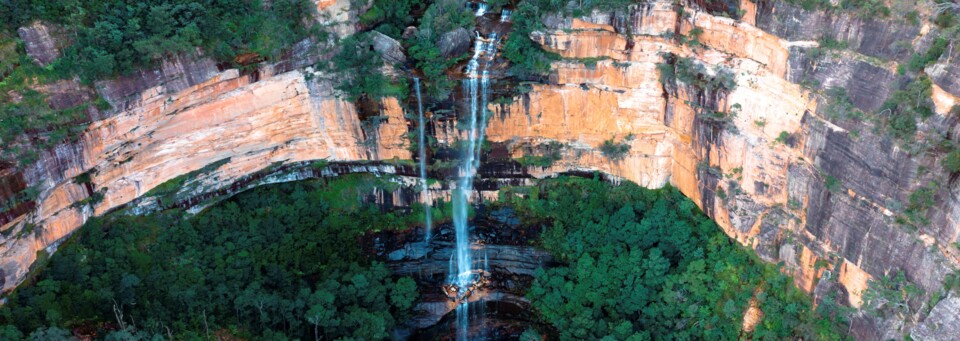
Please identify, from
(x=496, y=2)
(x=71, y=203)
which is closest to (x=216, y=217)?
(x=71, y=203)

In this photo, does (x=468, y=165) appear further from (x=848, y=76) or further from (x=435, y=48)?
(x=848, y=76)

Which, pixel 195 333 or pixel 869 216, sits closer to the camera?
pixel 869 216

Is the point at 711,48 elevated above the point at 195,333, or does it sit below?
above

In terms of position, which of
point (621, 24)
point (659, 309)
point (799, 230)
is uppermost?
point (621, 24)

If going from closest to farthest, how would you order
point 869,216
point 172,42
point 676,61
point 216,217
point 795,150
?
1. point 869,216
2. point 795,150
3. point 172,42
4. point 676,61
5. point 216,217

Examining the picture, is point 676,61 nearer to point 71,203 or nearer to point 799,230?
point 799,230

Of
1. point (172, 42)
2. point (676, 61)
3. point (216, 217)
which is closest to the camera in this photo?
point (172, 42)

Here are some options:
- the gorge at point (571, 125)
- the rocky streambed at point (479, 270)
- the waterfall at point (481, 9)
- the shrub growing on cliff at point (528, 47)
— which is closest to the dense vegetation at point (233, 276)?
the gorge at point (571, 125)

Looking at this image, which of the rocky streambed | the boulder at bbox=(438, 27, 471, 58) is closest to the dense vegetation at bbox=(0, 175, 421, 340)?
the rocky streambed
